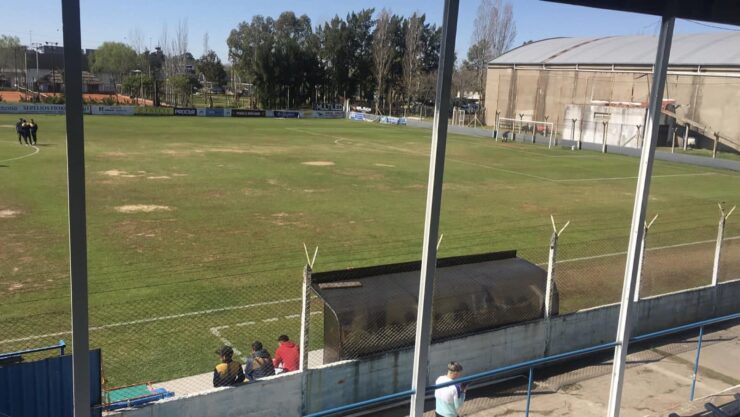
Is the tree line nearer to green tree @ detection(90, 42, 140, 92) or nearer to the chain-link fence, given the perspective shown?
green tree @ detection(90, 42, 140, 92)

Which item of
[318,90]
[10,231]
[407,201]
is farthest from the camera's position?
[318,90]

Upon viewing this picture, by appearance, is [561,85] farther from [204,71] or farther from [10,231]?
[10,231]

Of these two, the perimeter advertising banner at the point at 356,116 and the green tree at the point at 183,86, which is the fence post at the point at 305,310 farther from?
the perimeter advertising banner at the point at 356,116

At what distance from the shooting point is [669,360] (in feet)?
36.7

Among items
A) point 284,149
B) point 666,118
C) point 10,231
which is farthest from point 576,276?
point 666,118

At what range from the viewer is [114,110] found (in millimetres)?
62531

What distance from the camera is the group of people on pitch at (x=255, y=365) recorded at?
8.09 m

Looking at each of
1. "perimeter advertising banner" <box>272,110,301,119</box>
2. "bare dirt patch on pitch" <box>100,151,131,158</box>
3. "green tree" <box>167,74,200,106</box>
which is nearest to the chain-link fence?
"bare dirt patch on pitch" <box>100,151,131,158</box>

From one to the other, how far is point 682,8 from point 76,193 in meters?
5.66

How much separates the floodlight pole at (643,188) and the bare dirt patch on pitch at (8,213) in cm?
1852

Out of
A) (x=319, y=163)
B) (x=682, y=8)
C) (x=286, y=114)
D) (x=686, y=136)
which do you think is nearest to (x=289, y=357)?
(x=682, y=8)

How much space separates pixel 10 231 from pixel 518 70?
58.6 meters

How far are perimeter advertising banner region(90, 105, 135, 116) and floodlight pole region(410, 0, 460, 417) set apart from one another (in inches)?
2457

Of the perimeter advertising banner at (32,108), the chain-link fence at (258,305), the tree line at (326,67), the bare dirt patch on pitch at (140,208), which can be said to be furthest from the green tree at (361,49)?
the chain-link fence at (258,305)
